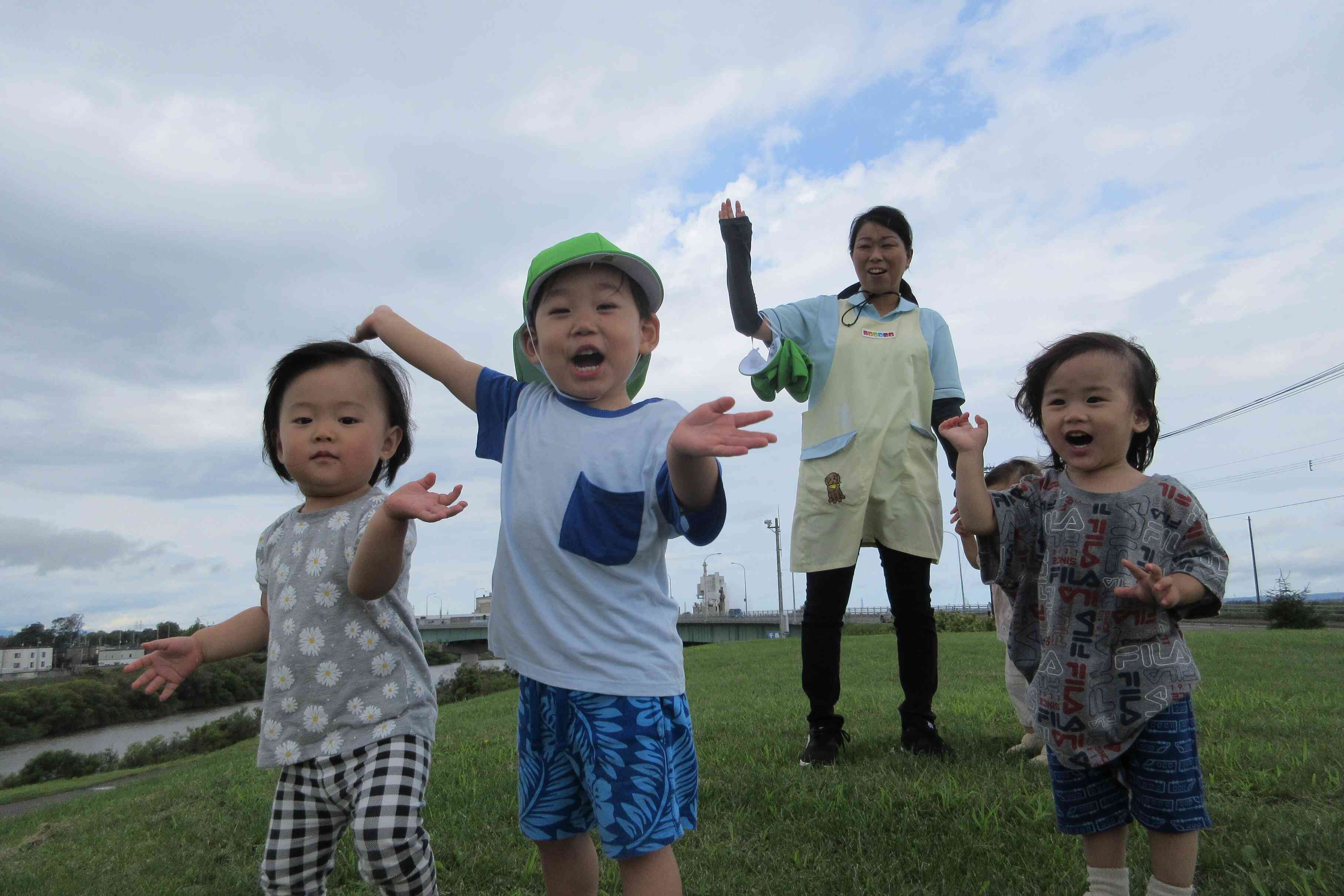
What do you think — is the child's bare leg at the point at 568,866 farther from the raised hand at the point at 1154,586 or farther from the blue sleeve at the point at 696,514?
the raised hand at the point at 1154,586

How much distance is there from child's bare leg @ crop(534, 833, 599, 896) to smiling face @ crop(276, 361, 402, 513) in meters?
1.17

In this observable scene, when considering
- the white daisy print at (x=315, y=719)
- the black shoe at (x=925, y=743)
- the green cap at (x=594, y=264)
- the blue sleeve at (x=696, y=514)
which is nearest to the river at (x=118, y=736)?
the black shoe at (x=925, y=743)

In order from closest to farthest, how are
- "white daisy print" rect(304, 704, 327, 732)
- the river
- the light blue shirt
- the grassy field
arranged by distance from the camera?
"white daisy print" rect(304, 704, 327, 732) → the grassy field → the light blue shirt → the river

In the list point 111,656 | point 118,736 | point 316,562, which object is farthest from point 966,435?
point 111,656

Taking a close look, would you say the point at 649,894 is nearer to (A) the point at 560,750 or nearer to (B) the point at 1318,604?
(A) the point at 560,750

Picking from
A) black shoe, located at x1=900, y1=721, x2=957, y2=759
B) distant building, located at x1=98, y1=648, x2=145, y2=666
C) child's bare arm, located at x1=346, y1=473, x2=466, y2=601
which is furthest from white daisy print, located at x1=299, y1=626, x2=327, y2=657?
distant building, located at x1=98, y1=648, x2=145, y2=666

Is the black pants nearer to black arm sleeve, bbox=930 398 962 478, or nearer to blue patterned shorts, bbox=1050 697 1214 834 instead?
black arm sleeve, bbox=930 398 962 478

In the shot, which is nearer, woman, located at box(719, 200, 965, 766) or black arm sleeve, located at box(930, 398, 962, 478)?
woman, located at box(719, 200, 965, 766)

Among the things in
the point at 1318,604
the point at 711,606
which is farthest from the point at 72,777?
the point at 711,606

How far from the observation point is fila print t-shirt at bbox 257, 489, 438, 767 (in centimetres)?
224

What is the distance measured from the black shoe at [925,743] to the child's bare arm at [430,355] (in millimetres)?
2836

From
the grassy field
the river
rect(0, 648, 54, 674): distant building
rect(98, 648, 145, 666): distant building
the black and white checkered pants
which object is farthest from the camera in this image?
rect(0, 648, 54, 674): distant building

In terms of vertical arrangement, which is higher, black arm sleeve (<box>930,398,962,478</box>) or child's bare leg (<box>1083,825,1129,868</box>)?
black arm sleeve (<box>930,398,962,478</box>)

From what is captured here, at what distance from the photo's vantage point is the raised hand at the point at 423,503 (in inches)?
75.2
